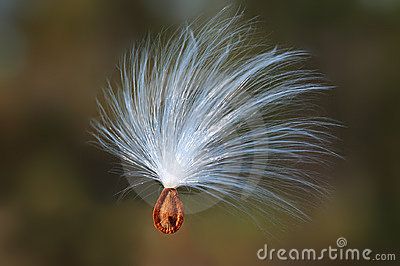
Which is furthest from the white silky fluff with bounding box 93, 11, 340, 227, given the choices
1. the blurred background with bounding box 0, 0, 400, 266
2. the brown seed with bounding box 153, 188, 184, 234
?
the blurred background with bounding box 0, 0, 400, 266

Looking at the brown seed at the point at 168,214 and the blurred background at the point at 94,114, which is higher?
the blurred background at the point at 94,114

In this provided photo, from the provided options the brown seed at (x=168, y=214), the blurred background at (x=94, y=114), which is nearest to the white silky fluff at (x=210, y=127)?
the brown seed at (x=168, y=214)

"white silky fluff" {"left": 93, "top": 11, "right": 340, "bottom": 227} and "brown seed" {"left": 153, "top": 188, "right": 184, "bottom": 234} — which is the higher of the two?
"white silky fluff" {"left": 93, "top": 11, "right": 340, "bottom": 227}

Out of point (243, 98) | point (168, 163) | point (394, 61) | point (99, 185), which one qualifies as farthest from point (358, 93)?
point (168, 163)

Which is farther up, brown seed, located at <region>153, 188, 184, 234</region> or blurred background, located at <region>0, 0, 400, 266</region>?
blurred background, located at <region>0, 0, 400, 266</region>

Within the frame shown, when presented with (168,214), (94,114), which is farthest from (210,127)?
(94,114)

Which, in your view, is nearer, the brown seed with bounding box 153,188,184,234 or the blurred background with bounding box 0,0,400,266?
the brown seed with bounding box 153,188,184,234

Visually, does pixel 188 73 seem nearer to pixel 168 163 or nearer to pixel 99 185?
pixel 168 163

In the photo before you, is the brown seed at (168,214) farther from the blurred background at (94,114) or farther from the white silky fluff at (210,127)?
the blurred background at (94,114)

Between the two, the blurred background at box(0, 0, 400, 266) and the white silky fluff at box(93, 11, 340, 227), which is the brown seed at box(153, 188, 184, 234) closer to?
the white silky fluff at box(93, 11, 340, 227)
